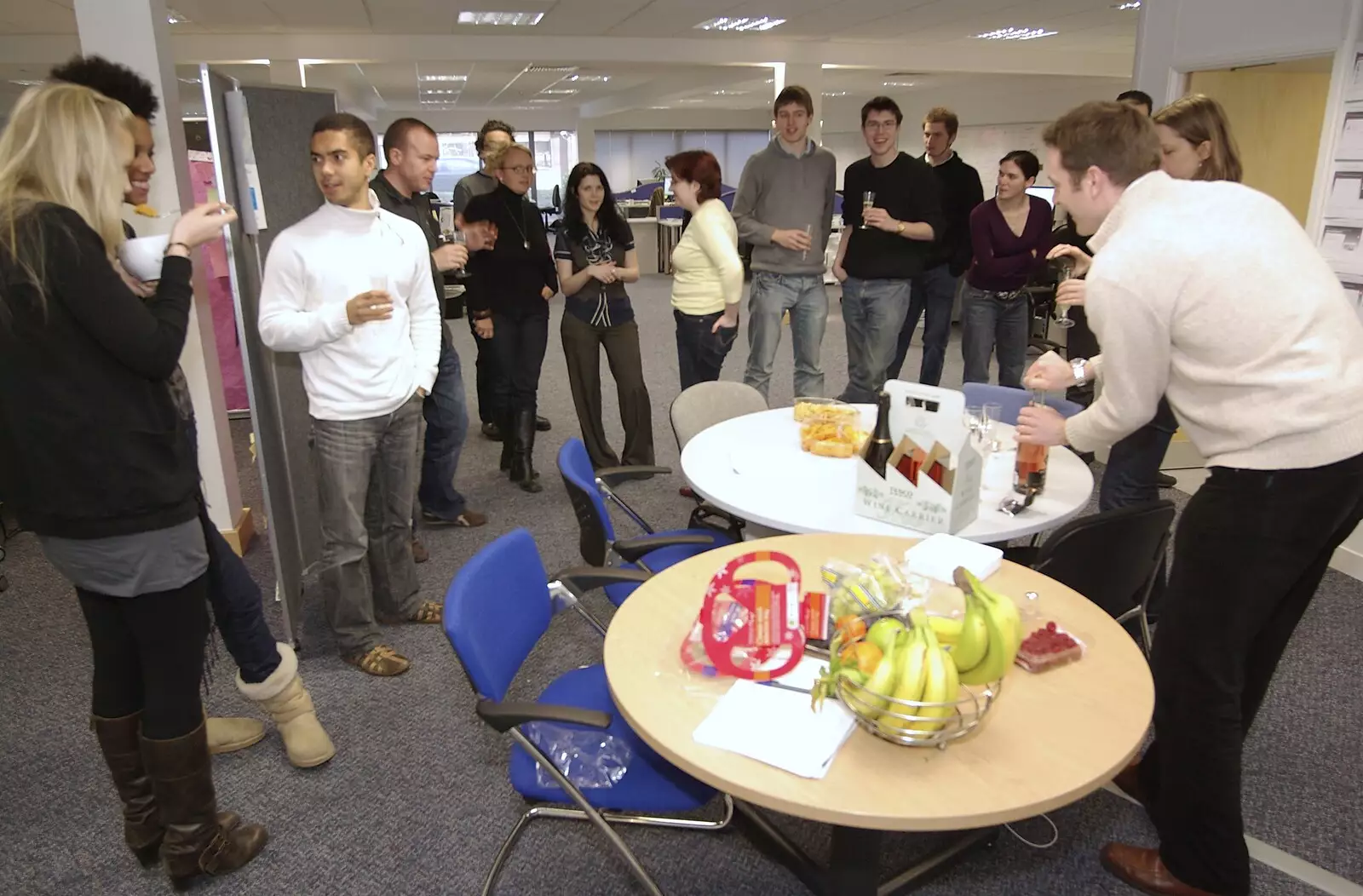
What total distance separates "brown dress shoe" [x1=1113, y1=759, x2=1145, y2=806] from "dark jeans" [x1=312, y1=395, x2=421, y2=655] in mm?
2155

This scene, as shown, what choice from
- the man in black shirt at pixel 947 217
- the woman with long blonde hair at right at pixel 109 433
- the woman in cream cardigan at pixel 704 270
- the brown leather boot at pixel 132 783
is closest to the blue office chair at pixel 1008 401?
the woman in cream cardigan at pixel 704 270

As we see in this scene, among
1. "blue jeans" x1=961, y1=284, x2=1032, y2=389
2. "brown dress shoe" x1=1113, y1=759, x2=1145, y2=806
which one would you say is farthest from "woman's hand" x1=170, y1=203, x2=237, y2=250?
"blue jeans" x1=961, y1=284, x2=1032, y2=389

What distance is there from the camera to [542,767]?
5.32 feet

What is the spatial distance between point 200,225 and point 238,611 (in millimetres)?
884

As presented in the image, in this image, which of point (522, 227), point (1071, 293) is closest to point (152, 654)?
point (1071, 293)

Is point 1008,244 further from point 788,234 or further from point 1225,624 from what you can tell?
point 1225,624

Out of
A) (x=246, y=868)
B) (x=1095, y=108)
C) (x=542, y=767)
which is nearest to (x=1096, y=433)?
(x=1095, y=108)

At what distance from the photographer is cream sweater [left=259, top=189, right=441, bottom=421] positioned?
236cm

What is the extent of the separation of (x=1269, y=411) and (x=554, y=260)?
124 inches

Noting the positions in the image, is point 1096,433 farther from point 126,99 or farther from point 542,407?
point 542,407

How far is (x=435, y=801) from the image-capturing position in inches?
86.3

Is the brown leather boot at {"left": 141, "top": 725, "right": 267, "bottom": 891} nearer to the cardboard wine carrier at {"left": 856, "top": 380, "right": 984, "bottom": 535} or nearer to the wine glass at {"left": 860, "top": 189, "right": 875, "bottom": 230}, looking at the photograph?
the cardboard wine carrier at {"left": 856, "top": 380, "right": 984, "bottom": 535}

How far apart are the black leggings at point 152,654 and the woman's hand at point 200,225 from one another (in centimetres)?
67

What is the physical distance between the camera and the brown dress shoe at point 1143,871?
6.03ft
